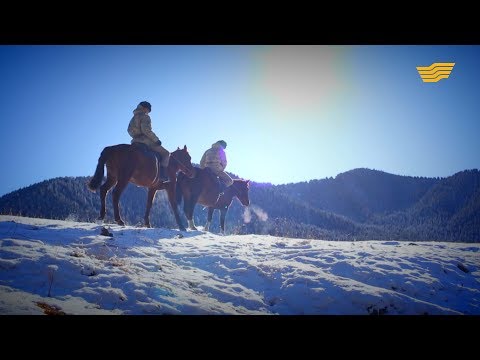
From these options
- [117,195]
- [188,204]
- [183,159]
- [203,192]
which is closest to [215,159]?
[203,192]

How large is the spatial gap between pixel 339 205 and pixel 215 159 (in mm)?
113246

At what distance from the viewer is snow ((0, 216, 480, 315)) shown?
5.39 meters

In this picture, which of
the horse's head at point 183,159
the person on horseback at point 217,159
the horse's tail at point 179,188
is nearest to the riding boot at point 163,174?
the horse's head at point 183,159

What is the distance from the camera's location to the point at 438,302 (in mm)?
7770

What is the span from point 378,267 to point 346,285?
190 centimetres

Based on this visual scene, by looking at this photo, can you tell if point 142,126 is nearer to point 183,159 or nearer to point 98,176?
point 98,176

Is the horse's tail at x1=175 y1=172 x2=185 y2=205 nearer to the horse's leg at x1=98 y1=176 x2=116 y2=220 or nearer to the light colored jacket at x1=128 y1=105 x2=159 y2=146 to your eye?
the light colored jacket at x1=128 y1=105 x2=159 y2=146

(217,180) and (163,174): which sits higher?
(217,180)

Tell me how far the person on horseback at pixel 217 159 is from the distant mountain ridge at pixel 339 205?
15833 mm

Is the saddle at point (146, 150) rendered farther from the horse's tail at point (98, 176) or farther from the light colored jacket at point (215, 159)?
the light colored jacket at point (215, 159)

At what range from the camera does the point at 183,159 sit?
14398 millimetres

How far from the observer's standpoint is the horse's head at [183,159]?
14.3 metres

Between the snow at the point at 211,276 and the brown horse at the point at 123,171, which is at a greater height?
the brown horse at the point at 123,171
